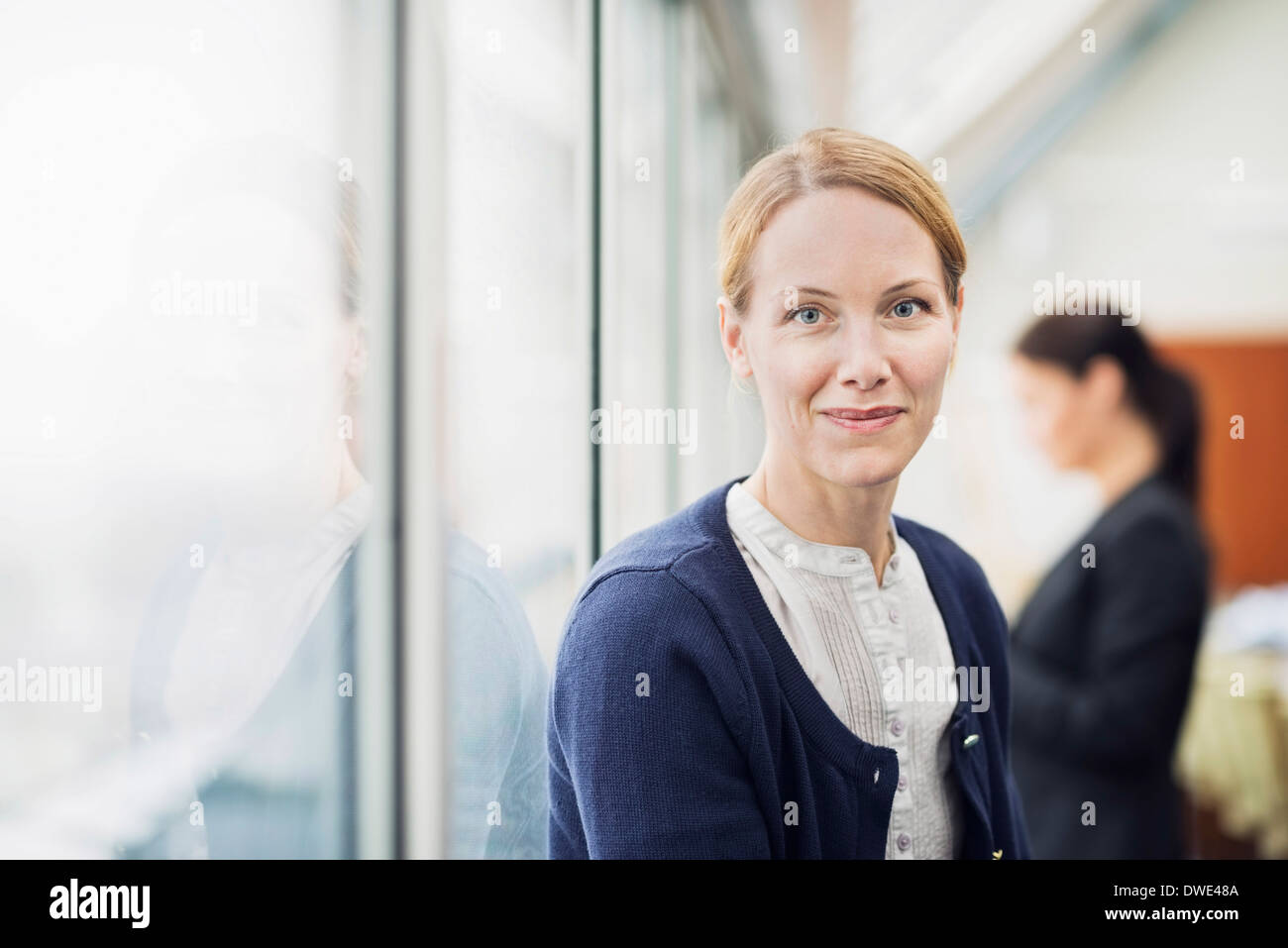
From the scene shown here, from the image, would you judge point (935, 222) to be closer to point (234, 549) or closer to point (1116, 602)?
point (234, 549)

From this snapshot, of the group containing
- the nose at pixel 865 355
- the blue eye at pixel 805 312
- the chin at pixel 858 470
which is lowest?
the chin at pixel 858 470

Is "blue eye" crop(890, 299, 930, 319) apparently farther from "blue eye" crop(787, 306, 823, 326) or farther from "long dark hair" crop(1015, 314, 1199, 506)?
"long dark hair" crop(1015, 314, 1199, 506)

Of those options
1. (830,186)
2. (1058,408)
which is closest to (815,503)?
(830,186)

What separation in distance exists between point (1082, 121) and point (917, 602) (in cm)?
319

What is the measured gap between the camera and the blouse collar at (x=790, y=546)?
2.47 feet

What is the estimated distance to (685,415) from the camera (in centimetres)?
104

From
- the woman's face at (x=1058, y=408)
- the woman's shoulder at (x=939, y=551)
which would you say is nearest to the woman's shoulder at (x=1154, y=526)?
the woman's face at (x=1058, y=408)

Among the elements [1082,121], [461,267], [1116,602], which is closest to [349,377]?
[461,267]

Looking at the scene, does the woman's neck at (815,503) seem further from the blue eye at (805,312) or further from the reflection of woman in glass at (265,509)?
the reflection of woman in glass at (265,509)

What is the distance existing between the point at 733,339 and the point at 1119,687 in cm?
85

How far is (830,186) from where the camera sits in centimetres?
75

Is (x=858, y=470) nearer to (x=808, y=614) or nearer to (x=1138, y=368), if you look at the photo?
(x=808, y=614)

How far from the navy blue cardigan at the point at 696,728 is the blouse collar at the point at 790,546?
22 millimetres
